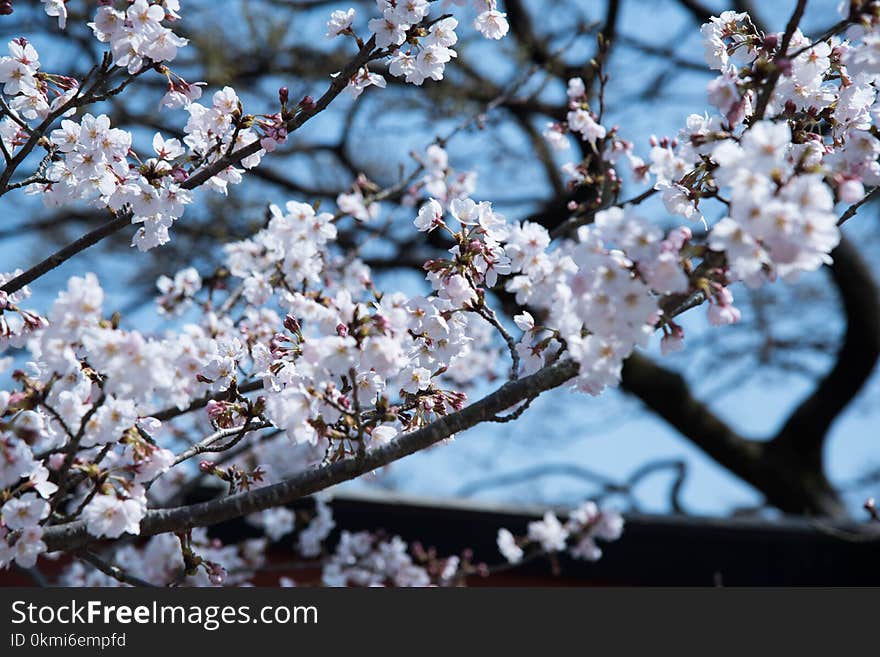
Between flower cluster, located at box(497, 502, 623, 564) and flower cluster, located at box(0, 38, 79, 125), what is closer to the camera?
flower cluster, located at box(0, 38, 79, 125)

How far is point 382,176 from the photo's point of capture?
6.93m

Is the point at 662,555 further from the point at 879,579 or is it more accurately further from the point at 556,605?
the point at 556,605

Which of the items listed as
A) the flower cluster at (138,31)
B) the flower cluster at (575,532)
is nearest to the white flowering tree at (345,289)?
the flower cluster at (138,31)

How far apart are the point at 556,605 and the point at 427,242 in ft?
14.3

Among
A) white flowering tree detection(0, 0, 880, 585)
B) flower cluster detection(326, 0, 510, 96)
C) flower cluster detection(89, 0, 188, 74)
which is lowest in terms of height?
white flowering tree detection(0, 0, 880, 585)

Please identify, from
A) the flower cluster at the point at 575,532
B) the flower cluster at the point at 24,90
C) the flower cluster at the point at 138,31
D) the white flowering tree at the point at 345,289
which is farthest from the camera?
the flower cluster at the point at 575,532

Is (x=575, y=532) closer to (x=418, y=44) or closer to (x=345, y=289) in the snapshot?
(x=345, y=289)

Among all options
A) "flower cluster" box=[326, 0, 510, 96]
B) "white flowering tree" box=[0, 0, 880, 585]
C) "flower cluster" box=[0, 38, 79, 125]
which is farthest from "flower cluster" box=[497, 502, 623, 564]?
"flower cluster" box=[0, 38, 79, 125]

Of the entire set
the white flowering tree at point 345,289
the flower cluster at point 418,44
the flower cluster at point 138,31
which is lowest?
the white flowering tree at point 345,289

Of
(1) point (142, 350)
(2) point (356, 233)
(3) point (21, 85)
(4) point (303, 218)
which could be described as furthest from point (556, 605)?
(2) point (356, 233)

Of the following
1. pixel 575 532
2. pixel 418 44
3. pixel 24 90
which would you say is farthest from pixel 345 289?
pixel 575 532

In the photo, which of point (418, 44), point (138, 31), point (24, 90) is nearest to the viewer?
point (138, 31)

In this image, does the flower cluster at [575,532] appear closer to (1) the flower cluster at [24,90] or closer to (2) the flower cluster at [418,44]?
(2) the flower cluster at [418,44]

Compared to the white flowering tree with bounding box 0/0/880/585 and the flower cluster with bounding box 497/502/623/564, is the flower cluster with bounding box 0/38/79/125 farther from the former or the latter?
the flower cluster with bounding box 497/502/623/564
